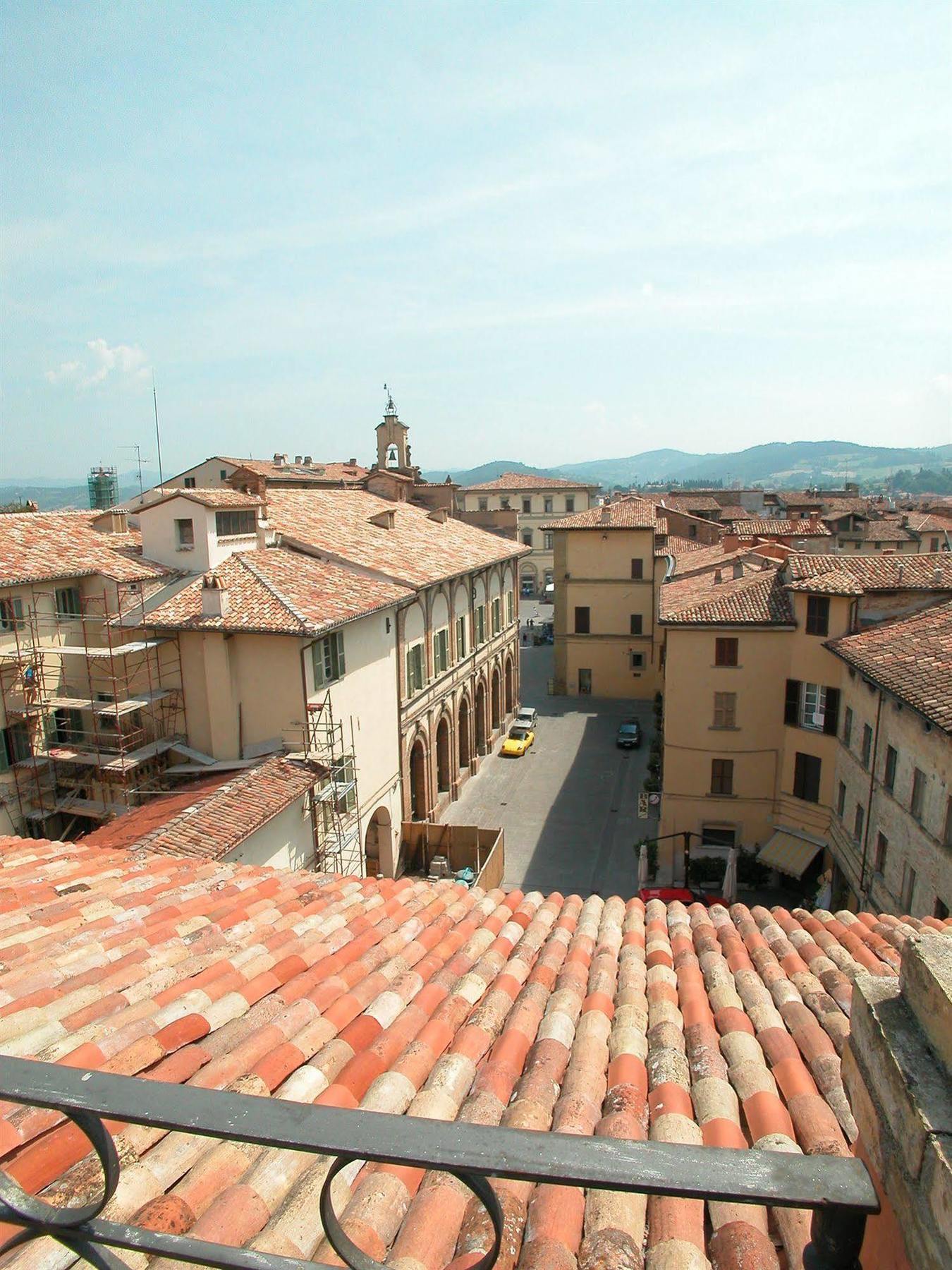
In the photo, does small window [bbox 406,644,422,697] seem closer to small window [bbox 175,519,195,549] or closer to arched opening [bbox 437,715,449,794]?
arched opening [bbox 437,715,449,794]

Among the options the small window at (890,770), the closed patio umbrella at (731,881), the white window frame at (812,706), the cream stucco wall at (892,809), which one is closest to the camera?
the cream stucco wall at (892,809)

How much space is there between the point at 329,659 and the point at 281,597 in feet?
7.06

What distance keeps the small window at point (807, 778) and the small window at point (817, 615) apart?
402 cm

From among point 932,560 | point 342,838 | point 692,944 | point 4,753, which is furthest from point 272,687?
point 932,560

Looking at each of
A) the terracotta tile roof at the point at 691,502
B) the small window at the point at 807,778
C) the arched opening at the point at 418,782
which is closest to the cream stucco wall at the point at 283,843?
the arched opening at the point at 418,782

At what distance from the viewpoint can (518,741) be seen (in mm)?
42688

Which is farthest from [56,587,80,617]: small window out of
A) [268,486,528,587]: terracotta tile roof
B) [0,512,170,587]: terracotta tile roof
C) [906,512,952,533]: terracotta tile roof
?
[906,512,952,533]: terracotta tile roof

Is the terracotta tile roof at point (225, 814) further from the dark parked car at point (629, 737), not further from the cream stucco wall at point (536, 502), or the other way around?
the cream stucco wall at point (536, 502)

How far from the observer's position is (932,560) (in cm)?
2606

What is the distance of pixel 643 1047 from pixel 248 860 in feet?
42.9

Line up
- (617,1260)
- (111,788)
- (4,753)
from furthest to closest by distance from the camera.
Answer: (111,788) → (4,753) → (617,1260)

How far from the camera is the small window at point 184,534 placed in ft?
79.6

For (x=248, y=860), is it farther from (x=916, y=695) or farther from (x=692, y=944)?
(x=916, y=695)

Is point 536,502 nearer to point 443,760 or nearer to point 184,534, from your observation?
point 443,760
